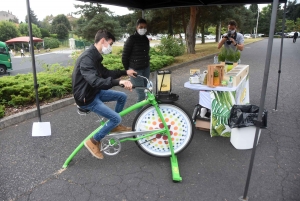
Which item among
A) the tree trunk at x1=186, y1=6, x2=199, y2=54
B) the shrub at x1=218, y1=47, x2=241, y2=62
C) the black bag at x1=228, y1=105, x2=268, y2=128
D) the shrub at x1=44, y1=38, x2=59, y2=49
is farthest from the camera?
the shrub at x1=44, y1=38, x2=59, y2=49

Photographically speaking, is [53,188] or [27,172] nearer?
[53,188]

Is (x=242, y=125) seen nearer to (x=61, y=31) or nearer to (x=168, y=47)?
(x=168, y=47)

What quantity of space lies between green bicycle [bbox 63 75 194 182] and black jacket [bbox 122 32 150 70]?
154 centimetres

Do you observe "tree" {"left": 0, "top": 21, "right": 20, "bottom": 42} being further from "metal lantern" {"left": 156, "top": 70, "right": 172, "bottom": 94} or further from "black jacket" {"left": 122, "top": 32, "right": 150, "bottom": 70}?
"metal lantern" {"left": 156, "top": 70, "right": 172, "bottom": 94}

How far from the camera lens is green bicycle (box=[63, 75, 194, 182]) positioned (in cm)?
313

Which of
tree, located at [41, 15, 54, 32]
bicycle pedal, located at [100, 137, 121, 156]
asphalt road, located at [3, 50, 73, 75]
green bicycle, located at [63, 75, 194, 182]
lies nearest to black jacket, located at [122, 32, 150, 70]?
green bicycle, located at [63, 75, 194, 182]

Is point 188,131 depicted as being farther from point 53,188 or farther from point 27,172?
point 27,172

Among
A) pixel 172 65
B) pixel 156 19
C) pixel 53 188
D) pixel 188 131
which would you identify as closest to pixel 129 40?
pixel 188 131

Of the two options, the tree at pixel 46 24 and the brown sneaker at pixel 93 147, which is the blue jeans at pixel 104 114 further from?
the tree at pixel 46 24

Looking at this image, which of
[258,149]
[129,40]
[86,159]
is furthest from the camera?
[129,40]

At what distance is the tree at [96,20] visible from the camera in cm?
2405

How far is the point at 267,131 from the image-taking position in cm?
418

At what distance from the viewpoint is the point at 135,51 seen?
179 inches

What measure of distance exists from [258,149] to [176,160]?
1360 millimetres
